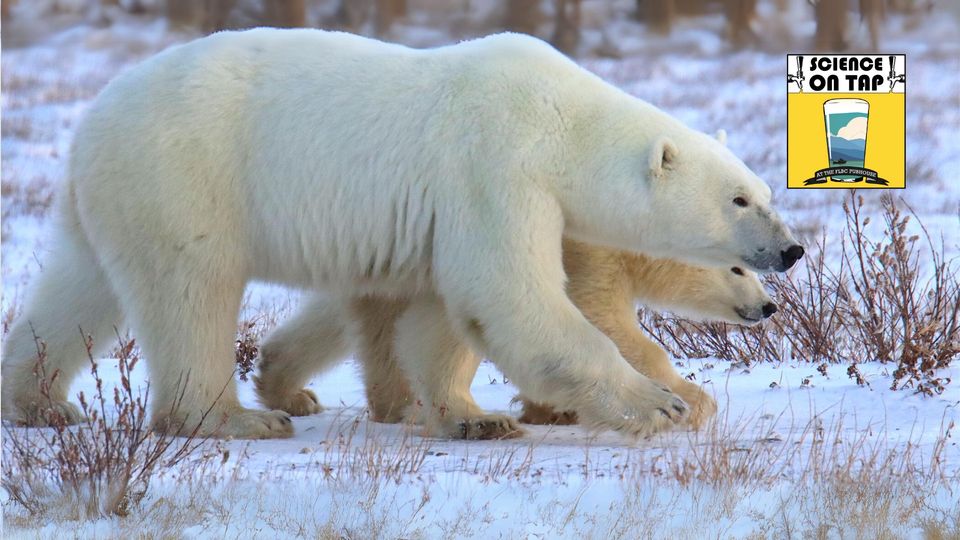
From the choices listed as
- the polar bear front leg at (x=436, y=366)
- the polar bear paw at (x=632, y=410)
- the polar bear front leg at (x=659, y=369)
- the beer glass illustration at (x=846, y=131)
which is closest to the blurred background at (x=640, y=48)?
the beer glass illustration at (x=846, y=131)

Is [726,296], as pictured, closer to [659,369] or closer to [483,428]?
[659,369]

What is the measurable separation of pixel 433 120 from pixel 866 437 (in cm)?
216

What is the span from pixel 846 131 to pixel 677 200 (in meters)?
7.44

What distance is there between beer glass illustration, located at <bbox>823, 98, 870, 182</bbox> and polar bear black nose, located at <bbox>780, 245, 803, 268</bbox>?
7172mm

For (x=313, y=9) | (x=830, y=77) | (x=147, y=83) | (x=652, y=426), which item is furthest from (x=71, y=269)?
(x=313, y=9)

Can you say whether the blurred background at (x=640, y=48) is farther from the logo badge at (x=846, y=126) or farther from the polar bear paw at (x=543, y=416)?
the polar bear paw at (x=543, y=416)

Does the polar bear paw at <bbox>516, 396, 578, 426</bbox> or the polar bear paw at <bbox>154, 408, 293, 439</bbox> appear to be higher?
the polar bear paw at <bbox>154, 408, 293, 439</bbox>

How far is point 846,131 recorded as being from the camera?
1279 centimetres

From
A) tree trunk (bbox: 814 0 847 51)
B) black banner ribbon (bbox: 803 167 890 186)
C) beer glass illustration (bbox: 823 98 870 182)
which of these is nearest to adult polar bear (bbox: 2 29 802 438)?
beer glass illustration (bbox: 823 98 870 182)

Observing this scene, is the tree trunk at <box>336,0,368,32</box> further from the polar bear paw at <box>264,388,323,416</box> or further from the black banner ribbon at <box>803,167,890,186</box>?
the polar bear paw at <box>264,388,323,416</box>

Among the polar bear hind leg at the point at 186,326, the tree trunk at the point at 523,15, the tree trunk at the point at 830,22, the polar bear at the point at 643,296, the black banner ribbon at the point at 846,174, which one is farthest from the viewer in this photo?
the tree trunk at the point at 523,15

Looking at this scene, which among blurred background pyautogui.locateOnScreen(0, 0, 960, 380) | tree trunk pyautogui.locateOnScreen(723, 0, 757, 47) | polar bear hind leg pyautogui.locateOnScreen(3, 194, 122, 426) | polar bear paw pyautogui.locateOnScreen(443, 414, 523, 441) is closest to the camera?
polar bear paw pyautogui.locateOnScreen(443, 414, 523, 441)

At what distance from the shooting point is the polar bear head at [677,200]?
580cm

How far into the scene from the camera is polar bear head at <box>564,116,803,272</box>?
229 inches
